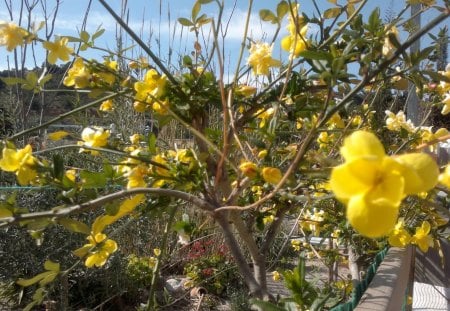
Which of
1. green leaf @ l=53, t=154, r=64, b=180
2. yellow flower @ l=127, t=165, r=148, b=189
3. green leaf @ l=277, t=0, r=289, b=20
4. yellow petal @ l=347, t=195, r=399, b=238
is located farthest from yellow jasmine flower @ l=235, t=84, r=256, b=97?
yellow petal @ l=347, t=195, r=399, b=238

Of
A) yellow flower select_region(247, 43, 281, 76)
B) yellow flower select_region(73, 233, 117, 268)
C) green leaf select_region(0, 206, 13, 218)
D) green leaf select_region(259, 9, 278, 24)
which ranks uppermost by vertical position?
green leaf select_region(259, 9, 278, 24)

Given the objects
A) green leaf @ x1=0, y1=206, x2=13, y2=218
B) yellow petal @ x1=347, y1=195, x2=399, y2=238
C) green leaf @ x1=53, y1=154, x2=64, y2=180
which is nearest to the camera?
yellow petal @ x1=347, y1=195, x2=399, y2=238

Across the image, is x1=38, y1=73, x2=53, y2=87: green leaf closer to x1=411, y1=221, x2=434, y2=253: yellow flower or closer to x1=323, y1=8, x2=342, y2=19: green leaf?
x1=323, y1=8, x2=342, y2=19: green leaf

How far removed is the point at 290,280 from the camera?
2.53 feet

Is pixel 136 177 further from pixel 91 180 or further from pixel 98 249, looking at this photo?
pixel 98 249

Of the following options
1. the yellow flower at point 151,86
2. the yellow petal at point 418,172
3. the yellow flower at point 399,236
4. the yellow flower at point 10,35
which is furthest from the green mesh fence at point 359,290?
the yellow flower at point 10,35

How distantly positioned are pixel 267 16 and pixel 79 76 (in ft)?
1.16

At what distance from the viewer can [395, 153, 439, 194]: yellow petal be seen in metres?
0.31

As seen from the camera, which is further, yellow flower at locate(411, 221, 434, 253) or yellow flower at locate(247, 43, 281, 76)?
yellow flower at locate(411, 221, 434, 253)

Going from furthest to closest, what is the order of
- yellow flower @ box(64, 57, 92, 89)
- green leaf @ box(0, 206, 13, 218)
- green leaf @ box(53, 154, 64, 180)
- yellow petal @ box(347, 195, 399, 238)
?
1. yellow flower @ box(64, 57, 92, 89)
2. green leaf @ box(53, 154, 64, 180)
3. green leaf @ box(0, 206, 13, 218)
4. yellow petal @ box(347, 195, 399, 238)

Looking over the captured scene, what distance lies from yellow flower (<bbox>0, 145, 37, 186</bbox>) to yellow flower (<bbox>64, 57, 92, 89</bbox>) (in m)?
0.17

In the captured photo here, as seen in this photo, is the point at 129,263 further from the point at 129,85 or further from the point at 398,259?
the point at 129,85

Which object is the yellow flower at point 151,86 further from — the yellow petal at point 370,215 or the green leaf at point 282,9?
the yellow petal at point 370,215

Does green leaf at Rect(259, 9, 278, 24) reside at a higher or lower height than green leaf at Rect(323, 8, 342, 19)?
lower
